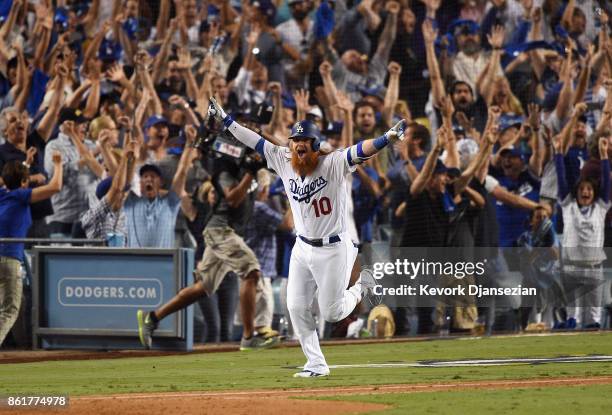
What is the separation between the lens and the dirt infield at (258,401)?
6.17m

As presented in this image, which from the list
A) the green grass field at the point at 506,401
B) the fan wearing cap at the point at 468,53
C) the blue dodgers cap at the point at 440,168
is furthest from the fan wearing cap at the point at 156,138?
the green grass field at the point at 506,401

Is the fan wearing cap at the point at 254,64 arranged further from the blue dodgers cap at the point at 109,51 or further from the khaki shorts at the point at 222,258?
the khaki shorts at the point at 222,258

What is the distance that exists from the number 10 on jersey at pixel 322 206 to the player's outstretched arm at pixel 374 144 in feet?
1.11

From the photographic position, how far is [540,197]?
1256 centimetres

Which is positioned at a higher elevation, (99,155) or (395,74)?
(395,74)

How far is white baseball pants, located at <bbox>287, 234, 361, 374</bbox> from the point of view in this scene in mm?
7797

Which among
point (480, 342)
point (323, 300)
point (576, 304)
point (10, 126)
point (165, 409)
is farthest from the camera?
point (10, 126)

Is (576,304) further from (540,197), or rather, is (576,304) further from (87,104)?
(87,104)

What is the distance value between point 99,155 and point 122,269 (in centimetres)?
216

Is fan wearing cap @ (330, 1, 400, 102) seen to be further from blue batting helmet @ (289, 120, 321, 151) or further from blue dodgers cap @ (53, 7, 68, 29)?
blue batting helmet @ (289, 120, 321, 151)

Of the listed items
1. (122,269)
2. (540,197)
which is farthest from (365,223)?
(122,269)

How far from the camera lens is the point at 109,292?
38.3ft

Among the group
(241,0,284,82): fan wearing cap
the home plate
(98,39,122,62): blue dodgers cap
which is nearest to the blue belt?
the home plate

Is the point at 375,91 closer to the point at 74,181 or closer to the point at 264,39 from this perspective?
the point at 264,39
